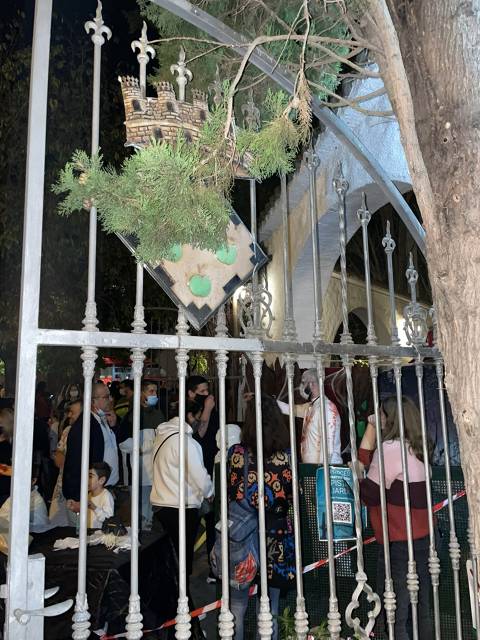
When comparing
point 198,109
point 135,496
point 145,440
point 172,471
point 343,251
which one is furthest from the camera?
point 145,440

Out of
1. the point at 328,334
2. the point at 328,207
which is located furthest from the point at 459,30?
the point at 328,334

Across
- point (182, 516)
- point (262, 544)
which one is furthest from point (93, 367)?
point (262, 544)

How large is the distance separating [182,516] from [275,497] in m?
1.29

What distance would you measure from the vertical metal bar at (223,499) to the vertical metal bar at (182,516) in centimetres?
12

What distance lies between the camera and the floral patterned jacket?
3.25m

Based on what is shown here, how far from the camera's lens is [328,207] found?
5.93 metres

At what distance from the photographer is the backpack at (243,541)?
10.6 feet

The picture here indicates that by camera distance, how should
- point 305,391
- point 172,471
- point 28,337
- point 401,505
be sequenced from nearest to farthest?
point 28,337 → point 401,505 → point 172,471 → point 305,391

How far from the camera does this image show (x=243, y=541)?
10.7 ft

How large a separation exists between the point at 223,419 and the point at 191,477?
1.77 meters

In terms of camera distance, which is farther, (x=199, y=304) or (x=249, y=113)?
(x=249, y=113)

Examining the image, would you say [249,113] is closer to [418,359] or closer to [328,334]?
[418,359]

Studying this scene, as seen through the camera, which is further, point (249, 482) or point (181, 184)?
point (249, 482)

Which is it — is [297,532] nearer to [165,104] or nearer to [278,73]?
[165,104]
